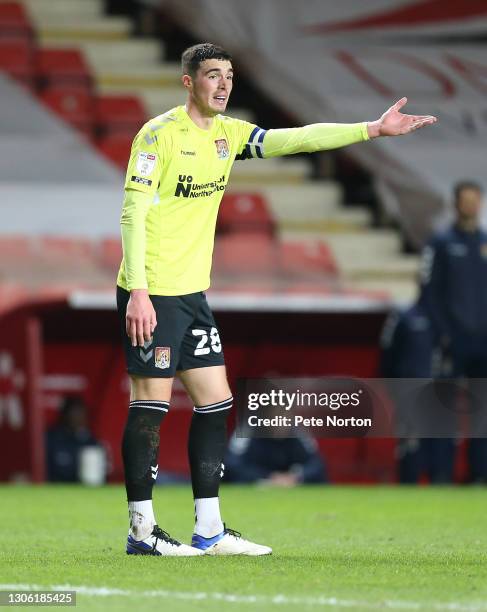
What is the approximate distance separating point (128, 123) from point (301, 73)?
1.97 meters

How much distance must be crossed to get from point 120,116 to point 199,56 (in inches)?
423

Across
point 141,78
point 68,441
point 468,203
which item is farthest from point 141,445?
point 141,78

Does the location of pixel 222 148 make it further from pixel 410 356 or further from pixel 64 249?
pixel 64 249

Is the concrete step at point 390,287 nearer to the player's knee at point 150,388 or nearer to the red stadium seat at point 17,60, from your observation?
the red stadium seat at point 17,60

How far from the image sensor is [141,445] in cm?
540

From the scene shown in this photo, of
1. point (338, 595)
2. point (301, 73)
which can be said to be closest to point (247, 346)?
point (301, 73)

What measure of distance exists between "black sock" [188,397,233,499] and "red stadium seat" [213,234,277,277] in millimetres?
7339

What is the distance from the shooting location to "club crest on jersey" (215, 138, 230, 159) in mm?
5477

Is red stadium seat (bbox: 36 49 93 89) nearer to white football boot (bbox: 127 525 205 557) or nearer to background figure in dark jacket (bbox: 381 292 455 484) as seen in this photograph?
background figure in dark jacket (bbox: 381 292 455 484)

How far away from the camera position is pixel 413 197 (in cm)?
1534

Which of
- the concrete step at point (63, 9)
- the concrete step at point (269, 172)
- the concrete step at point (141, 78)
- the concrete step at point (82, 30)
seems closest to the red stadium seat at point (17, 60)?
the concrete step at point (82, 30)

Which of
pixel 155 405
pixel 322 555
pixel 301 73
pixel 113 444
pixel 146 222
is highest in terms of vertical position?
pixel 301 73

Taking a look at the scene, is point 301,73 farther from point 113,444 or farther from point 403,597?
point 403,597

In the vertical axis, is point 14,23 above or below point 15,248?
above
